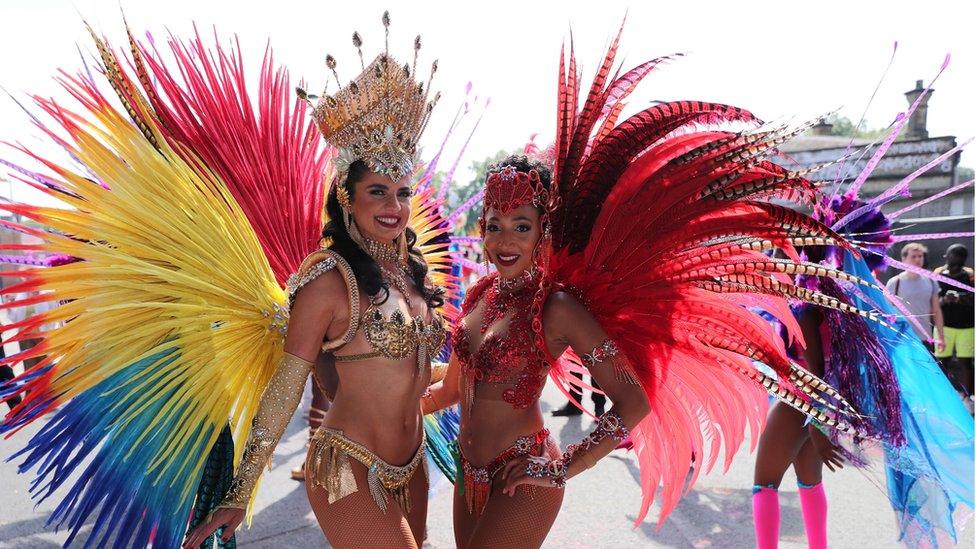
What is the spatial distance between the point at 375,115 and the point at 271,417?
3.29ft

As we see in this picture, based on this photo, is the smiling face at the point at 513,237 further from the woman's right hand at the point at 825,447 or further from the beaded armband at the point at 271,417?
the woman's right hand at the point at 825,447

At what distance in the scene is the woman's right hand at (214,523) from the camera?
6.72 feet

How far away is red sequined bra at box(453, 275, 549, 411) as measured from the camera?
2.22 meters

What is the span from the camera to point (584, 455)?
2.12 meters

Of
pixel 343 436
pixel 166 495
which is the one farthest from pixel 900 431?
pixel 166 495

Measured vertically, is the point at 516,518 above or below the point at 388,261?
below

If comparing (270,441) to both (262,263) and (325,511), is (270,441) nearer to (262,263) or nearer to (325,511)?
(325,511)

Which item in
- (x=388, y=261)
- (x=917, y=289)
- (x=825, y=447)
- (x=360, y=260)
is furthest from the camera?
(x=917, y=289)

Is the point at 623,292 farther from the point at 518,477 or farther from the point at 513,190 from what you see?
the point at 518,477

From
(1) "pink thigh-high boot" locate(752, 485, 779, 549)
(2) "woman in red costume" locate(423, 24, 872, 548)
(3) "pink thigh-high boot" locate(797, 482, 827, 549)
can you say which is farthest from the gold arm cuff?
(3) "pink thigh-high boot" locate(797, 482, 827, 549)

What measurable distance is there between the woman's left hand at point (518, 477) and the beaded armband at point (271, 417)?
0.65 m

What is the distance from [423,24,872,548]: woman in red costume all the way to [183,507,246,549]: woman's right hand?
0.69 metres

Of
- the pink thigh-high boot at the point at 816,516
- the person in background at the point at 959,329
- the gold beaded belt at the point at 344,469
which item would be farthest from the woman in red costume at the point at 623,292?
the person in background at the point at 959,329

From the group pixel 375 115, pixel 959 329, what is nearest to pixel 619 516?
pixel 375 115
